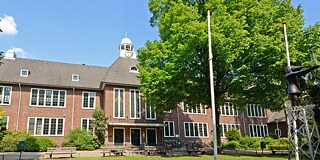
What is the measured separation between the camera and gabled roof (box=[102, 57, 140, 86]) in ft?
89.6

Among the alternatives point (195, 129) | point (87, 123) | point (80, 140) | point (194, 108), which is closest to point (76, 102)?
point (87, 123)

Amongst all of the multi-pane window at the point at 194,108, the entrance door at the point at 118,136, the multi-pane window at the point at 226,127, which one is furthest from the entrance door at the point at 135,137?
the multi-pane window at the point at 226,127


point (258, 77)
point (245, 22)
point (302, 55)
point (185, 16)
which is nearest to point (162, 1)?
point (185, 16)

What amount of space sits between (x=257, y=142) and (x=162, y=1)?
20616 millimetres

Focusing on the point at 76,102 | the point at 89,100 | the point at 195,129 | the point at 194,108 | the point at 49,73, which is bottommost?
the point at 195,129

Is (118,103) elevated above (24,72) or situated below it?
below

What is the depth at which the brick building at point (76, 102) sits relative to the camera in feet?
84.5

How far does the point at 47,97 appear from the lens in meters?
27.0

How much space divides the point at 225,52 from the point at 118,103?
49.5 ft

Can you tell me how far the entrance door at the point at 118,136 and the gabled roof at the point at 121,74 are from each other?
514 centimetres

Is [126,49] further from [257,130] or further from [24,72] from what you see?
[257,130]

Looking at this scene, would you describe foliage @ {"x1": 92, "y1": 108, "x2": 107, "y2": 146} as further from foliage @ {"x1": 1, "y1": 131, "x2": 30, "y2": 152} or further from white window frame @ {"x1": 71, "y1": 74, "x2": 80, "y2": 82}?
foliage @ {"x1": 1, "y1": 131, "x2": 30, "y2": 152}

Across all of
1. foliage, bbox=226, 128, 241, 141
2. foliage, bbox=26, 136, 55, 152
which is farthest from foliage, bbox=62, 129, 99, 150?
foliage, bbox=226, 128, 241, 141

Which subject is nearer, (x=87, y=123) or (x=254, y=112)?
(x=87, y=123)
